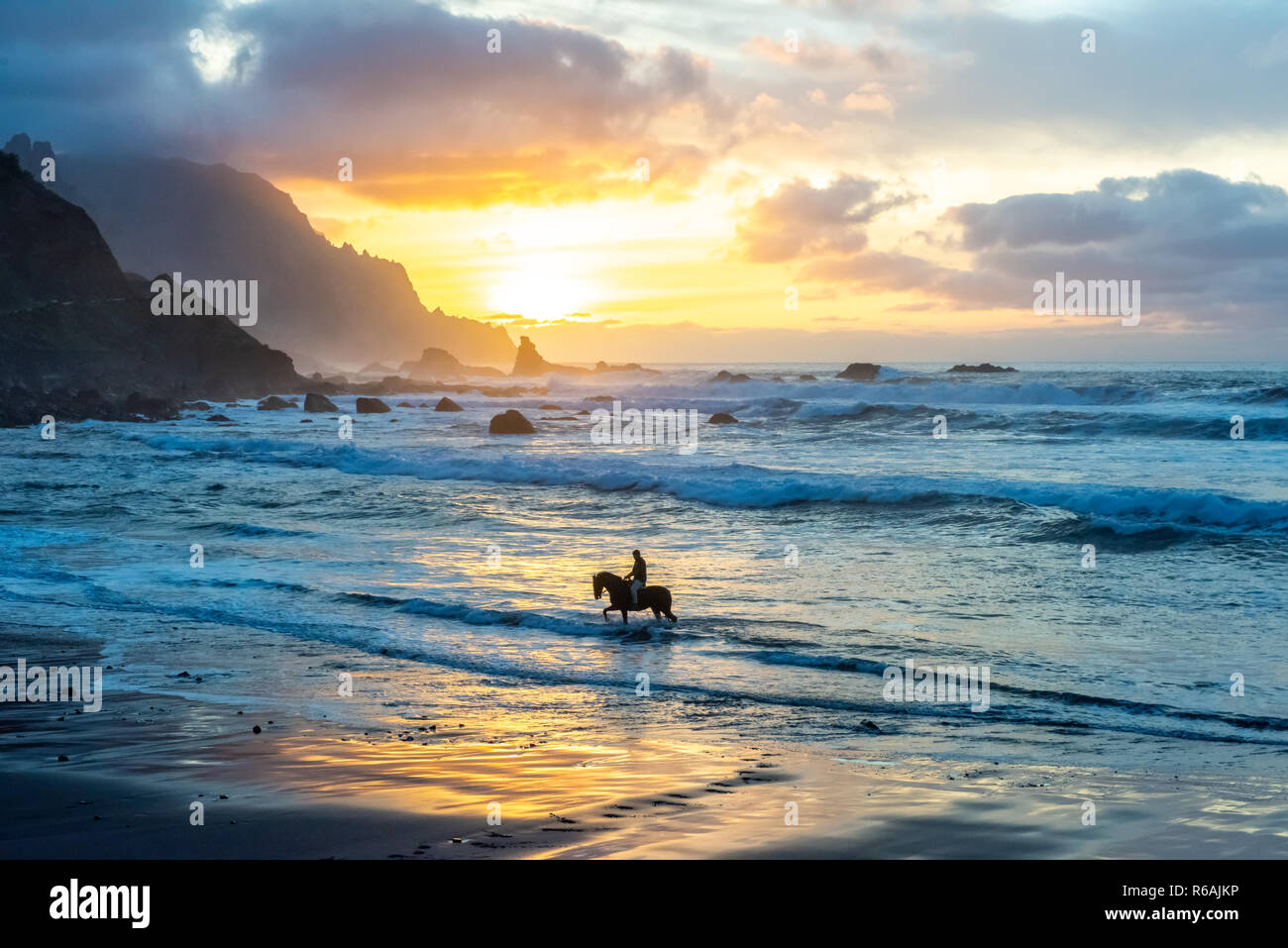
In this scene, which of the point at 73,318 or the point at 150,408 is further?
the point at 73,318

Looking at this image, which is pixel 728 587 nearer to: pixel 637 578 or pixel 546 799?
pixel 637 578

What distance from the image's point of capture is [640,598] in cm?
1255

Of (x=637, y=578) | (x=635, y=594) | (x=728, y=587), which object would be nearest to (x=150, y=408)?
(x=728, y=587)

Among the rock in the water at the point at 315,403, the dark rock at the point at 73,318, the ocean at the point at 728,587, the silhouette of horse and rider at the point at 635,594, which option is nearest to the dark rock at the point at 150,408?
the dark rock at the point at 73,318

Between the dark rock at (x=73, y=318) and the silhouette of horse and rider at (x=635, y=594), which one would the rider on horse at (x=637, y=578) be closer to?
the silhouette of horse and rider at (x=635, y=594)

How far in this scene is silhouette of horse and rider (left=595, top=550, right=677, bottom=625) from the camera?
41.0 feet

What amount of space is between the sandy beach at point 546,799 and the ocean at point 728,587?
0.76 meters

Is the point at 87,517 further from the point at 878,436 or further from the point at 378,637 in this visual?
the point at 878,436

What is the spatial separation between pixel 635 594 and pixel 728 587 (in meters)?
2.73

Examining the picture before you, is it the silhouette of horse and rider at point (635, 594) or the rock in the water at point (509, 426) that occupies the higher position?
the rock in the water at point (509, 426)

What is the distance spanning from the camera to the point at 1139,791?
652 cm

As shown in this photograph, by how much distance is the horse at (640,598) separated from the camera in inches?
492
